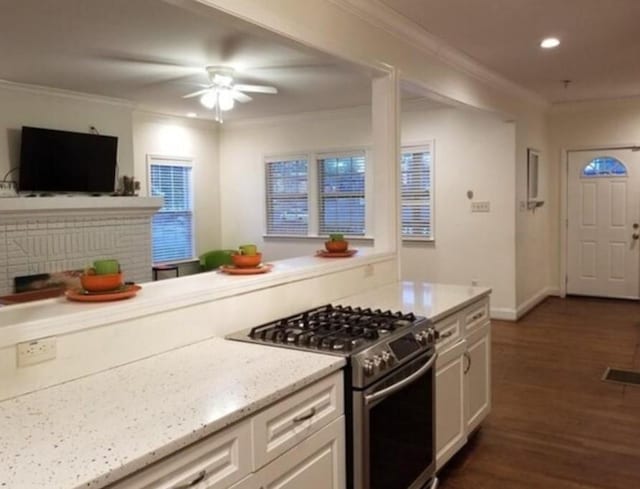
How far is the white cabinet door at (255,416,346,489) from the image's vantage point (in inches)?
65.6

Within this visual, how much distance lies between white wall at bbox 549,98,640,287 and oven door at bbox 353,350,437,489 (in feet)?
19.8

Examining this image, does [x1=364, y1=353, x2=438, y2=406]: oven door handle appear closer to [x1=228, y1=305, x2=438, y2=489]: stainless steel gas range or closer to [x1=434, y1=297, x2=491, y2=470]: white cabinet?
[x1=228, y1=305, x2=438, y2=489]: stainless steel gas range

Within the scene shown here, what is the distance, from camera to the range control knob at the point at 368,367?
2.01 meters

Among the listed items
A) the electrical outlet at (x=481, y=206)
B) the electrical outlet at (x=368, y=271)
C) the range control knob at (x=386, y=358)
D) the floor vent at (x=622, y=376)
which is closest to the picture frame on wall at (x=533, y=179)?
the electrical outlet at (x=481, y=206)

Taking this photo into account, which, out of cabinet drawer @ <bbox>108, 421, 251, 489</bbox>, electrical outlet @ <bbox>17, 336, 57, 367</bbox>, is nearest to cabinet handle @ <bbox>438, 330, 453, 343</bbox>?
cabinet drawer @ <bbox>108, 421, 251, 489</bbox>

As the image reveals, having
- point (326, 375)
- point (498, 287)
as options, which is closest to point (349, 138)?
point (498, 287)

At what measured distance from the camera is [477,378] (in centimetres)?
324

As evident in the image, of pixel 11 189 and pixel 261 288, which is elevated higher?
pixel 11 189

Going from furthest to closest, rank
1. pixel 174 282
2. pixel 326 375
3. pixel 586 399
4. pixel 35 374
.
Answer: pixel 586 399
pixel 174 282
pixel 326 375
pixel 35 374

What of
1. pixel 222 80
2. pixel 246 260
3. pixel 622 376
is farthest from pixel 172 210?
pixel 622 376

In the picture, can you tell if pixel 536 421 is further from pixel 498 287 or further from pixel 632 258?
pixel 632 258

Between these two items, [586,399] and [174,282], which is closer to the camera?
[174,282]

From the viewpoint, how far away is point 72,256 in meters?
5.92

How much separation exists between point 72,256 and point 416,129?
13.6 feet
